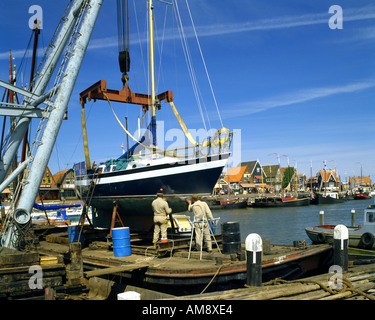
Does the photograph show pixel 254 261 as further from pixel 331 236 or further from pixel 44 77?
pixel 331 236

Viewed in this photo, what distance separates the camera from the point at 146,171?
14453mm

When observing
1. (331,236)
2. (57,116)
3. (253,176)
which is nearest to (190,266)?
(57,116)

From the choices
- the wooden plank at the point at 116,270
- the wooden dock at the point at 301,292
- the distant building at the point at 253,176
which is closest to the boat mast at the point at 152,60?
the wooden plank at the point at 116,270

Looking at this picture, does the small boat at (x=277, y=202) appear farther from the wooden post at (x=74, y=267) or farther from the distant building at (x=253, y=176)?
the wooden post at (x=74, y=267)

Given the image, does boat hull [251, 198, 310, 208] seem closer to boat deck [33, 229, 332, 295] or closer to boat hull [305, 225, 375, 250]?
boat hull [305, 225, 375, 250]

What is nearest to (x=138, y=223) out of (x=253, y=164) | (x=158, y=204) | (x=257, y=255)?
(x=158, y=204)

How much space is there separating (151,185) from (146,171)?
0.61 meters

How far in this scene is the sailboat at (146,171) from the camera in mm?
14047

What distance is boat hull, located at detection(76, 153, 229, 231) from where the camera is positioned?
45.9 feet

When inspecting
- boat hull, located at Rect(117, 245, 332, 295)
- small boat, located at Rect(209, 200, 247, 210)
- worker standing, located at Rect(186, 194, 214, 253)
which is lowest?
small boat, located at Rect(209, 200, 247, 210)

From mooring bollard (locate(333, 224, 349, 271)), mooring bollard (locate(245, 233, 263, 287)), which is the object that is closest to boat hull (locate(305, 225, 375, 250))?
mooring bollard (locate(333, 224, 349, 271))

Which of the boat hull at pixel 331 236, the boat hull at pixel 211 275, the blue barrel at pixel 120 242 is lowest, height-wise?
the boat hull at pixel 331 236

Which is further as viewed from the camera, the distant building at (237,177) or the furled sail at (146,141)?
the distant building at (237,177)
